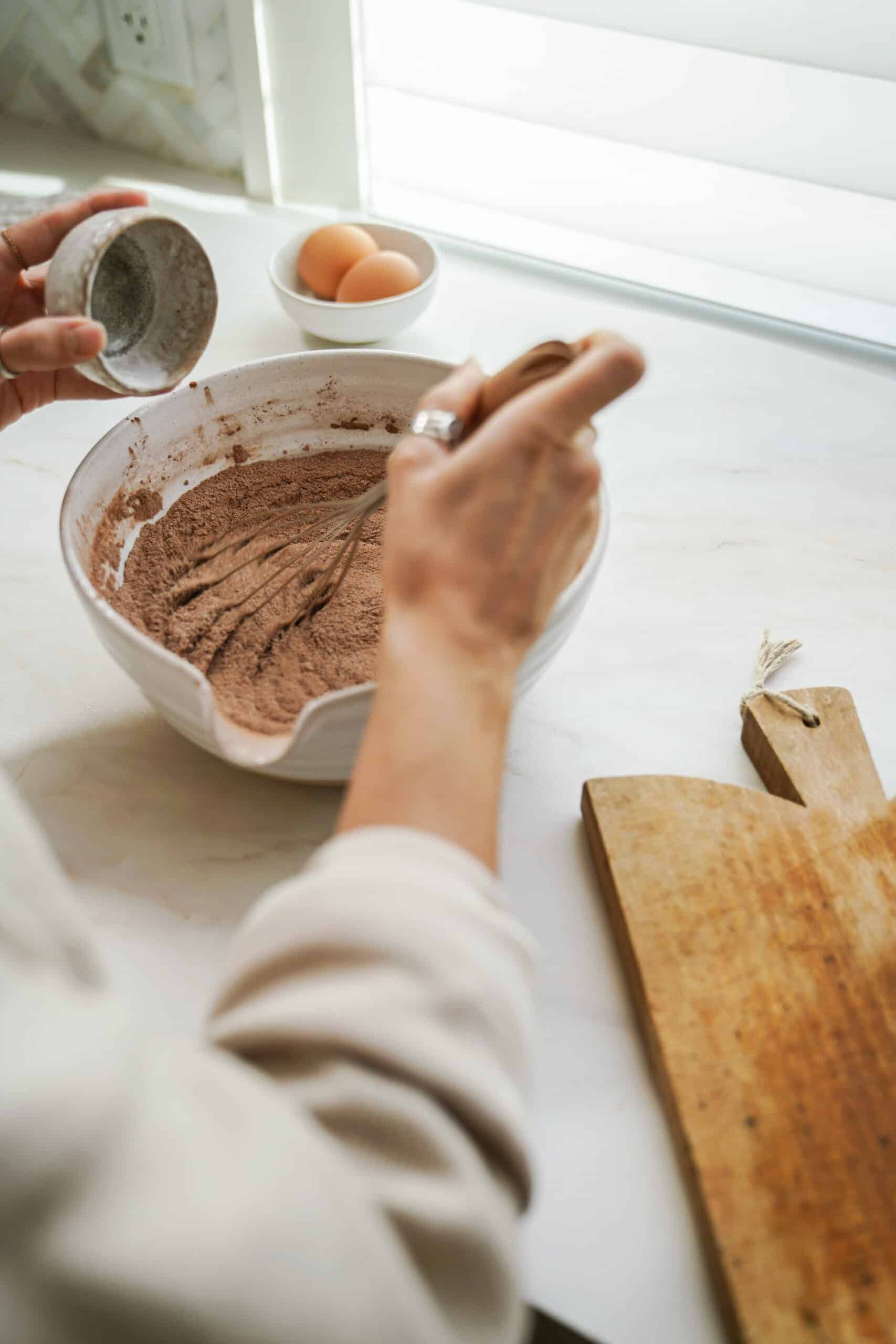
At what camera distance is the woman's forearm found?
38 centimetres

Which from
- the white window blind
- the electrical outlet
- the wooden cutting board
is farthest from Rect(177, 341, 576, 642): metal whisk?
the electrical outlet

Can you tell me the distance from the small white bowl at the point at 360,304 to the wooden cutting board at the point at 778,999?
22.0 inches

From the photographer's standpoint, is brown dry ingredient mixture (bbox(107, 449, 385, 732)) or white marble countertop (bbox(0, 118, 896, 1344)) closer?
white marble countertop (bbox(0, 118, 896, 1344))

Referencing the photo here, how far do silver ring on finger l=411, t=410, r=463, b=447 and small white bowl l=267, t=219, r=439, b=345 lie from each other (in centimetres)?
51

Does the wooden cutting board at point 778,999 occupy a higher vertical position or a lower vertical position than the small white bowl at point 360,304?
lower

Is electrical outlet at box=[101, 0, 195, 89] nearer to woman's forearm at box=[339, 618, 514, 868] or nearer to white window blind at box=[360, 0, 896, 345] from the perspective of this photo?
white window blind at box=[360, 0, 896, 345]

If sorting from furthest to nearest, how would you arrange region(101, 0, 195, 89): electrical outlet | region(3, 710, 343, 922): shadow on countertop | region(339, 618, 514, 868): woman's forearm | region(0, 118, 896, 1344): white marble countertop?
region(101, 0, 195, 89): electrical outlet < region(3, 710, 343, 922): shadow on countertop < region(0, 118, 896, 1344): white marble countertop < region(339, 618, 514, 868): woman's forearm

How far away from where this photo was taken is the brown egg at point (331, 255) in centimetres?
101

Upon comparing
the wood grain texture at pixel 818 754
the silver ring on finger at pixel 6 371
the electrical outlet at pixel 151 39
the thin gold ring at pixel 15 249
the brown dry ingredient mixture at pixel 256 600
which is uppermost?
the electrical outlet at pixel 151 39

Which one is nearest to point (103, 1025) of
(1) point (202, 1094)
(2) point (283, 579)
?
(1) point (202, 1094)

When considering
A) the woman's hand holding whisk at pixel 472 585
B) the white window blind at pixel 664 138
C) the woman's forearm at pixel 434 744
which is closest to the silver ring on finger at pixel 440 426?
the woman's hand holding whisk at pixel 472 585

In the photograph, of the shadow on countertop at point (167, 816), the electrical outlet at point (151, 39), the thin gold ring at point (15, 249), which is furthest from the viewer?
the electrical outlet at point (151, 39)

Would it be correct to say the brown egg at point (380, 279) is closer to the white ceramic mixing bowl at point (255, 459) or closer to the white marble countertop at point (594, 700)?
the white marble countertop at point (594, 700)

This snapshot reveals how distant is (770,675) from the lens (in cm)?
72
